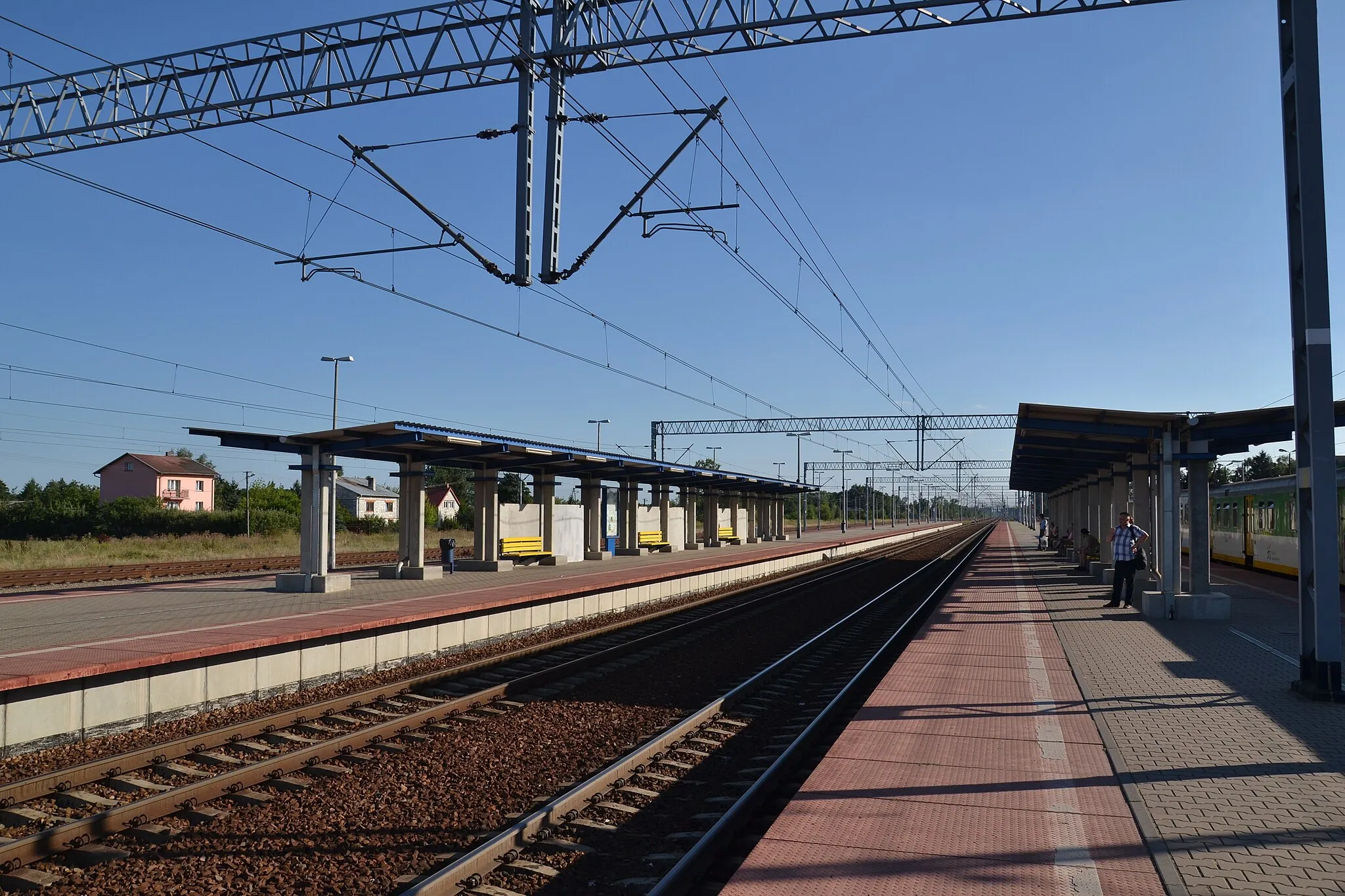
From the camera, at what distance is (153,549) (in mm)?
36219

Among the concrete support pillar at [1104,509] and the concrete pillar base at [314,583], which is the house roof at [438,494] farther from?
the concrete pillar base at [314,583]

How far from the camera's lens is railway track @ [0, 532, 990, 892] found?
5.63m

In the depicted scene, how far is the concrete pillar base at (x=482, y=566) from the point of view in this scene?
2394 centimetres

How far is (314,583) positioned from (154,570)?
1103cm

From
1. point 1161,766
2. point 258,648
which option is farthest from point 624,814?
point 258,648

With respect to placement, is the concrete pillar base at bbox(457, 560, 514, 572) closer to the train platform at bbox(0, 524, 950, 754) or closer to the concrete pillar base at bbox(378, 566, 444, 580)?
the train platform at bbox(0, 524, 950, 754)

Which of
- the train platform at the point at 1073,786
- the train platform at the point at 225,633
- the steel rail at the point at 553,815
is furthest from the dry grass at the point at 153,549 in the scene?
the train platform at the point at 1073,786

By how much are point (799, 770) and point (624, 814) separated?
173 cm

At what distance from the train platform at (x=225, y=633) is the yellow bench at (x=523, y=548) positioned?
2937 mm

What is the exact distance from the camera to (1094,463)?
24.7m

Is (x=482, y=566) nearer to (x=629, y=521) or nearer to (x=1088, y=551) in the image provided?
(x=629, y=521)

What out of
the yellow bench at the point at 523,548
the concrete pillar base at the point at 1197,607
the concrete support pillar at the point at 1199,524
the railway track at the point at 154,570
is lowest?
the railway track at the point at 154,570

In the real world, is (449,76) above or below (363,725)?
above

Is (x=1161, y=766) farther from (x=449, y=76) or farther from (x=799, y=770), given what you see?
(x=449, y=76)
